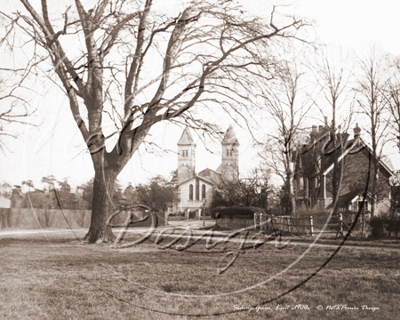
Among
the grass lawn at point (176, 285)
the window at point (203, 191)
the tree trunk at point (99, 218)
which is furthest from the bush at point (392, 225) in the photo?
the window at point (203, 191)

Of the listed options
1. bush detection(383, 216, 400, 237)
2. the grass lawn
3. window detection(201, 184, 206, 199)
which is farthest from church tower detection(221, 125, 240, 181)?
bush detection(383, 216, 400, 237)

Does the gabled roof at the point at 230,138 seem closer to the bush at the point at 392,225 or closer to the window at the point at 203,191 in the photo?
the window at the point at 203,191

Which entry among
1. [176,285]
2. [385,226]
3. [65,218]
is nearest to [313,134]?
[176,285]

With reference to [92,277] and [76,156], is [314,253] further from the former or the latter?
[76,156]

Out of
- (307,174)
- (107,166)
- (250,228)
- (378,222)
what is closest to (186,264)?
(250,228)

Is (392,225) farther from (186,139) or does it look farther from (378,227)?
(186,139)

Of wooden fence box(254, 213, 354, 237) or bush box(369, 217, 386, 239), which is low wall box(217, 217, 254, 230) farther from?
bush box(369, 217, 386, 239)

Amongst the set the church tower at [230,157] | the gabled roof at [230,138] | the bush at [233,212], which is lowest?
the bush at [233,212]
